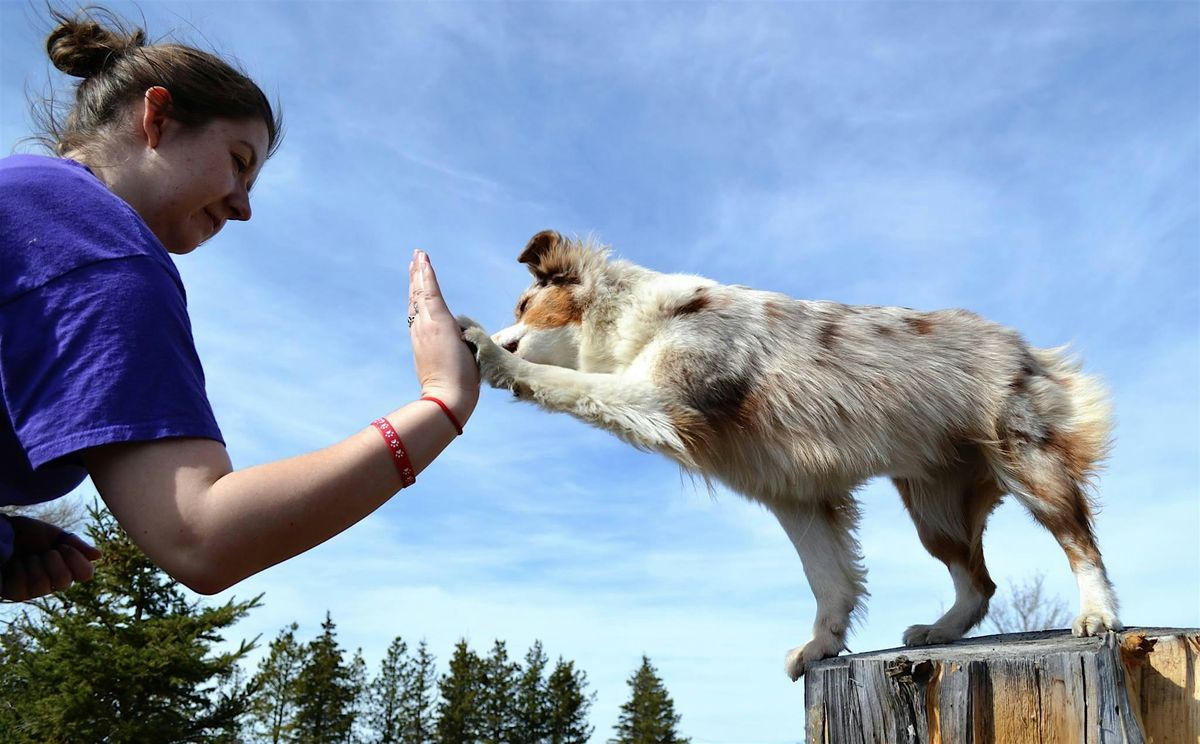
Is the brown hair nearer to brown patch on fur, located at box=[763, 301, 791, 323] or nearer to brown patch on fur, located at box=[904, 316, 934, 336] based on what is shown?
brown patch on fur, located at box=[763, 301, 791, 323]

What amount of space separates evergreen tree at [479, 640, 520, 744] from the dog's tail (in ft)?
141

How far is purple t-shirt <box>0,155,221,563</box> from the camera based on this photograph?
1.64 m

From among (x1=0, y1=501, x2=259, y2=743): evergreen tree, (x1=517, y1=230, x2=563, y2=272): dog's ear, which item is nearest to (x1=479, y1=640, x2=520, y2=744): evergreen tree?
(x1=0, y1=501, x2=259, y2=743): evergreen tree

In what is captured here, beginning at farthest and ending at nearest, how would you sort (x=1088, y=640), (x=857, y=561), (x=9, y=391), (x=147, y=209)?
(x=857, y=561) → (x=1088, y=640) → (x=147, y=209) → (x=9, y=391)

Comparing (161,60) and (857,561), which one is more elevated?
(161,60)

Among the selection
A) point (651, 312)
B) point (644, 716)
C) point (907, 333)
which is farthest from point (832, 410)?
point (644, 716)

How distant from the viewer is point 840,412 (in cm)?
453

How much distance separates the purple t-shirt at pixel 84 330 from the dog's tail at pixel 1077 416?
425 cm

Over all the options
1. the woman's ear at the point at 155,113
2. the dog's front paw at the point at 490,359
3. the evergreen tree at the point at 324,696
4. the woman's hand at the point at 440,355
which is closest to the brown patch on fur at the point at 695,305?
the dog's front paw at the point at 490,359

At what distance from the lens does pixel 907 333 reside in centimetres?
491

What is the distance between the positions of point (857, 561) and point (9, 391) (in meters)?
4.08

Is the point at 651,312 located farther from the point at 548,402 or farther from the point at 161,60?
the point at 161,60

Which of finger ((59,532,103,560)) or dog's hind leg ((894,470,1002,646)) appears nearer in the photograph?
finger ((59,532,103,560))

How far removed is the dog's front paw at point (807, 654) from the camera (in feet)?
14.3
